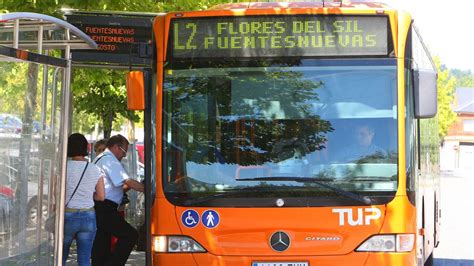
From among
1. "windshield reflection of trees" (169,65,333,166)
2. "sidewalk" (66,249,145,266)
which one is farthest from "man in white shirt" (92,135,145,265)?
"sidewalk" (66,249,145,266)

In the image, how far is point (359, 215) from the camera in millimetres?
8547

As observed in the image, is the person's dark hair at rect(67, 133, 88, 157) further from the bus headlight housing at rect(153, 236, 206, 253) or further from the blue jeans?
the bus headlight housing at rect(153, 236, 206, 253)

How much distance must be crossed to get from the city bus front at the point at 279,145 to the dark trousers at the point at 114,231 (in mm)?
2461

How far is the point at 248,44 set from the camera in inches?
353

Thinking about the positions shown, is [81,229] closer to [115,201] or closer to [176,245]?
[115,201]

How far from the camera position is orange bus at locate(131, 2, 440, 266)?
28.1 ft

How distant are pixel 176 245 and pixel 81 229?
1.81 meters

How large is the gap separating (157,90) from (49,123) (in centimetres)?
102

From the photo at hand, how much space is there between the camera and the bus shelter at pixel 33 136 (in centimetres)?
792

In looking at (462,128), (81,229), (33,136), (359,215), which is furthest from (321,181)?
(462,128)

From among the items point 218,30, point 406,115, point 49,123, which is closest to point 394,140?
point 406,115

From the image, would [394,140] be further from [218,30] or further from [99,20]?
[99,20]

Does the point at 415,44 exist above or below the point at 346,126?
above

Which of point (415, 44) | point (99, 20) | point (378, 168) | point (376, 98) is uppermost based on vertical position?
point (99, 20)
